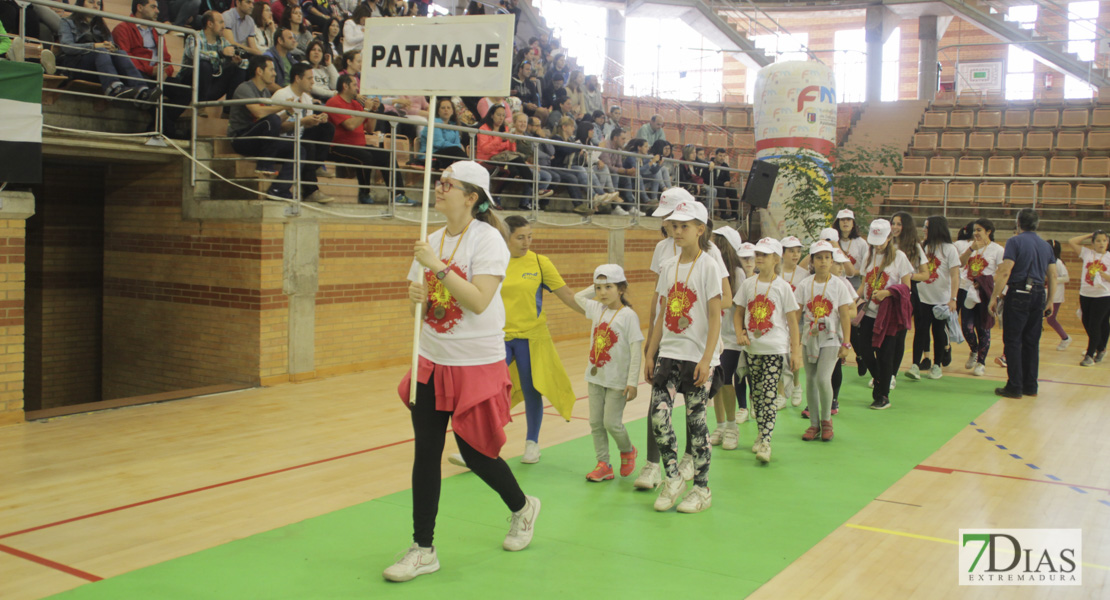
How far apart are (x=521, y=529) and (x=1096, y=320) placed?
1062 cm

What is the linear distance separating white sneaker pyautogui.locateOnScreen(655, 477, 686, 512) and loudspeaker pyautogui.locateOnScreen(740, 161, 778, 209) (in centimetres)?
1000

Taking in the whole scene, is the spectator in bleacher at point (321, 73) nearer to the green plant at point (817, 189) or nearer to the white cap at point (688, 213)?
the white cap at point (688, 213)

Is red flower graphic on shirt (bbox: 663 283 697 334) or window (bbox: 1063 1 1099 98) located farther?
window (bbox: 1063 1 1099 98)

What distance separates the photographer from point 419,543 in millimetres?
4191

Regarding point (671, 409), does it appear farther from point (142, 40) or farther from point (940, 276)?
point (142, 40)

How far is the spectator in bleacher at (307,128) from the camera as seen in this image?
9.42 metres

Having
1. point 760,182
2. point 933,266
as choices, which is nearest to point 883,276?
point 933,266

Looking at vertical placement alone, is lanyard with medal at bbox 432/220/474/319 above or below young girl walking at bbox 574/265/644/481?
above

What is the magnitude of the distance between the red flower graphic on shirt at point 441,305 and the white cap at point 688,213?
5.25ft

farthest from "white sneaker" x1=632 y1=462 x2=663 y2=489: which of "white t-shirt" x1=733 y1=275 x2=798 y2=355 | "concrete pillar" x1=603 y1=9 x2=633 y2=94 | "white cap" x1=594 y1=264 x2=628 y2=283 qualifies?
"concrete pillar" x1=603 y1=9 x2=633 y2=94

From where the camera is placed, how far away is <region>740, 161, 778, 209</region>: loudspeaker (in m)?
14.6

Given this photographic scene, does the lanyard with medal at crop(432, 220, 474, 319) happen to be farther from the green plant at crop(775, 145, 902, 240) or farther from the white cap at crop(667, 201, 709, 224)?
the green plant at crop(775, 145, 902, 240)

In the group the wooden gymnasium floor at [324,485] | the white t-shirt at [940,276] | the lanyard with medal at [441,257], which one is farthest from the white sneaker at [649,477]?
the white t-shirt at [940,276]

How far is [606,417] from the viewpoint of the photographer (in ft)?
19.2
